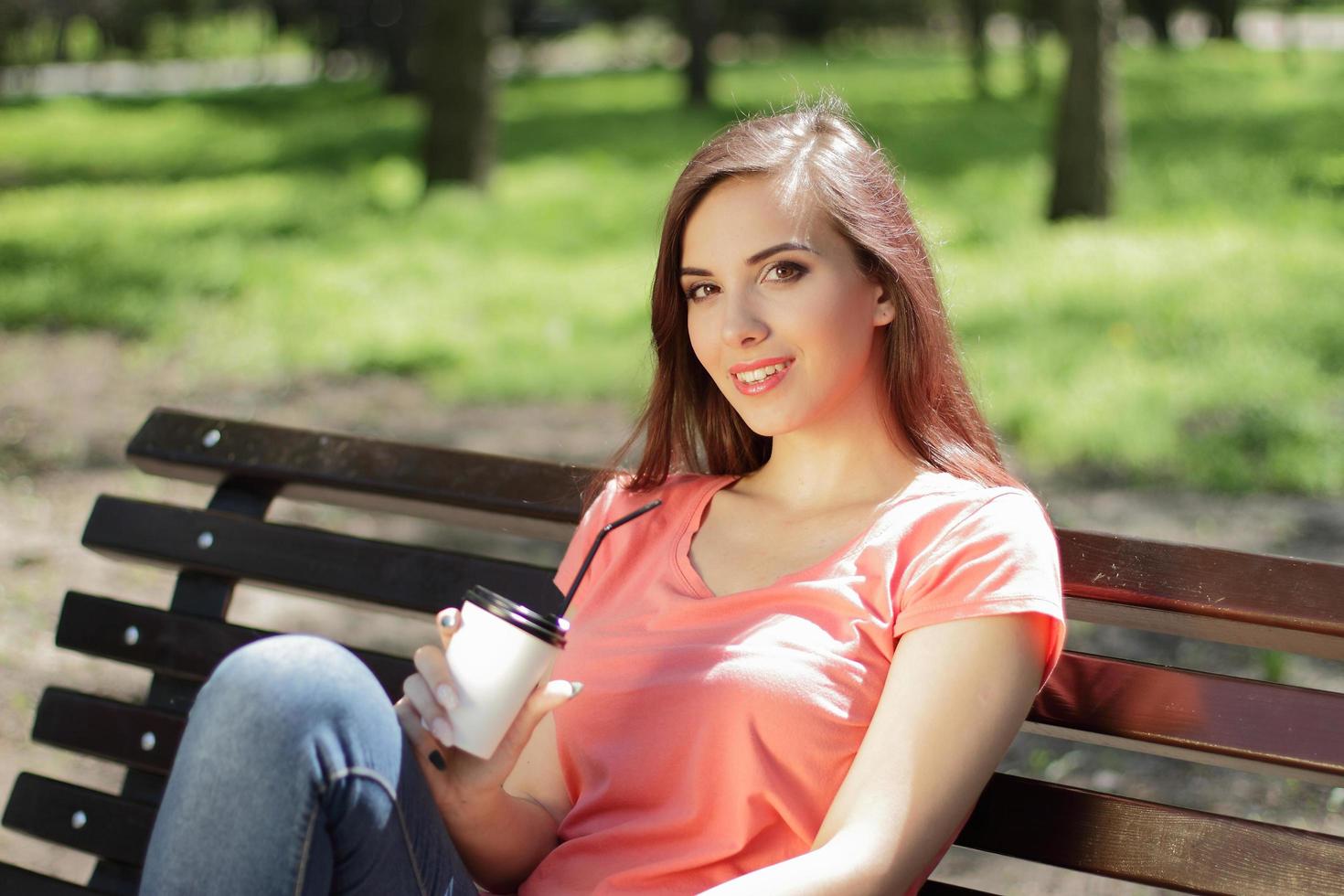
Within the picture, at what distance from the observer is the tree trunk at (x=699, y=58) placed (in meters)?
17.4

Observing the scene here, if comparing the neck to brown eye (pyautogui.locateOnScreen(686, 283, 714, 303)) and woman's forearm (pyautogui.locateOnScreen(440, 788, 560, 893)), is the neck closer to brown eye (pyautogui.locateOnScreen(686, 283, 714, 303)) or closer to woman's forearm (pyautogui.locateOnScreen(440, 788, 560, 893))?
brown eye (pyautogui.locateOnScreen(686, 283, 714, 303))

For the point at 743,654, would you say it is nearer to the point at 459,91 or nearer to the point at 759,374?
the point at 759,374

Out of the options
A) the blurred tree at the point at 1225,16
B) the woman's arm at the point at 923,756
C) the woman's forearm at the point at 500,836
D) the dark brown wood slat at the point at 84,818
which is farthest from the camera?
the blurred tree at the point at 1225,16

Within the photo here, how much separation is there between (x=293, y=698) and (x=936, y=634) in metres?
0.80

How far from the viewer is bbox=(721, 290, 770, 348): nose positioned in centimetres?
228

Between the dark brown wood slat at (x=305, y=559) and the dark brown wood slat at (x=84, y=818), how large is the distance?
454 mm

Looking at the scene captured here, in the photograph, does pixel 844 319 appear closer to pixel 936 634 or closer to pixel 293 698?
pixel 936 634

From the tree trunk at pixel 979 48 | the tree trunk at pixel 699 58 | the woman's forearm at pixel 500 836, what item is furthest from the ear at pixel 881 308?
the tree trunk at pixel 979 48

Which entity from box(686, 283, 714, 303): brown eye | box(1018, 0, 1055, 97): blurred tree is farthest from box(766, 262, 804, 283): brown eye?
box(1018, 0, 1055, 97): blurred tree

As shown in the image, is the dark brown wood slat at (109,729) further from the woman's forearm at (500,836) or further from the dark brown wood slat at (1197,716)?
the dark brown wood slat at (1197,716)

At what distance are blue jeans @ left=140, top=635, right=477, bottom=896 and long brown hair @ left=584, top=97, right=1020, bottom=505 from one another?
90 centimetres

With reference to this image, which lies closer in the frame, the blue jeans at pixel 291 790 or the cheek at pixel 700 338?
the blue jeans at pixel 291 790

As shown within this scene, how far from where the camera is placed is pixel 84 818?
2881 millimetres

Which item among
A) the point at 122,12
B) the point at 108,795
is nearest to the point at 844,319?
the point at 108,795
